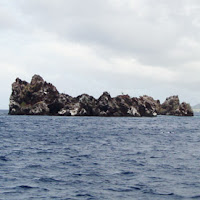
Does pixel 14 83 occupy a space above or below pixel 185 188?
above

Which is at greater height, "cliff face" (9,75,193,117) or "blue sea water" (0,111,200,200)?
"cliff face" (9,75,193,117)

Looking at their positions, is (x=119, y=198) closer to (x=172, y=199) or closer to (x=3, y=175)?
(x=172, y=199)

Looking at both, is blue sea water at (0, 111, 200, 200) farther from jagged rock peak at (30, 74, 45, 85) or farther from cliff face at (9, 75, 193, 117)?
jagged rock peak at (30, 74, 45, 85)

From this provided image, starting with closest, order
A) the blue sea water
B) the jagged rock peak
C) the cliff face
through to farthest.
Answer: the blue sea water < the cliff face < the jagged rock peak

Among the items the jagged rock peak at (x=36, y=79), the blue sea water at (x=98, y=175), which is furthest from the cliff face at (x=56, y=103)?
the blue sea water at (x=98, y=175)

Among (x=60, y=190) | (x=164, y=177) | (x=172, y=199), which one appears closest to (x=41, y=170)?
(x=60, y=190)

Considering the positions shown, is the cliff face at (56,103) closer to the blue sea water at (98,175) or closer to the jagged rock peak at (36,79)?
the jagged rock peak at (36,79)

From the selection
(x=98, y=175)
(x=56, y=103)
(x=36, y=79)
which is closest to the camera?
(x=98, y=175)

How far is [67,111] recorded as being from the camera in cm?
17338

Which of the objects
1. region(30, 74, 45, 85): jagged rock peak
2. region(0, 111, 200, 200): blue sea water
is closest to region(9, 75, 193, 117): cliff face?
region(30, 74, 45, 85): jagged rock peak

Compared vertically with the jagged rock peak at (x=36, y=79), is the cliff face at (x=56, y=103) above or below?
below

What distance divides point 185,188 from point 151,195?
3.30m

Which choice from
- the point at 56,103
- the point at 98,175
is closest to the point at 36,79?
the point at 56,103

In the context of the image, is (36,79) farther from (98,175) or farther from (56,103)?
(98,175)
